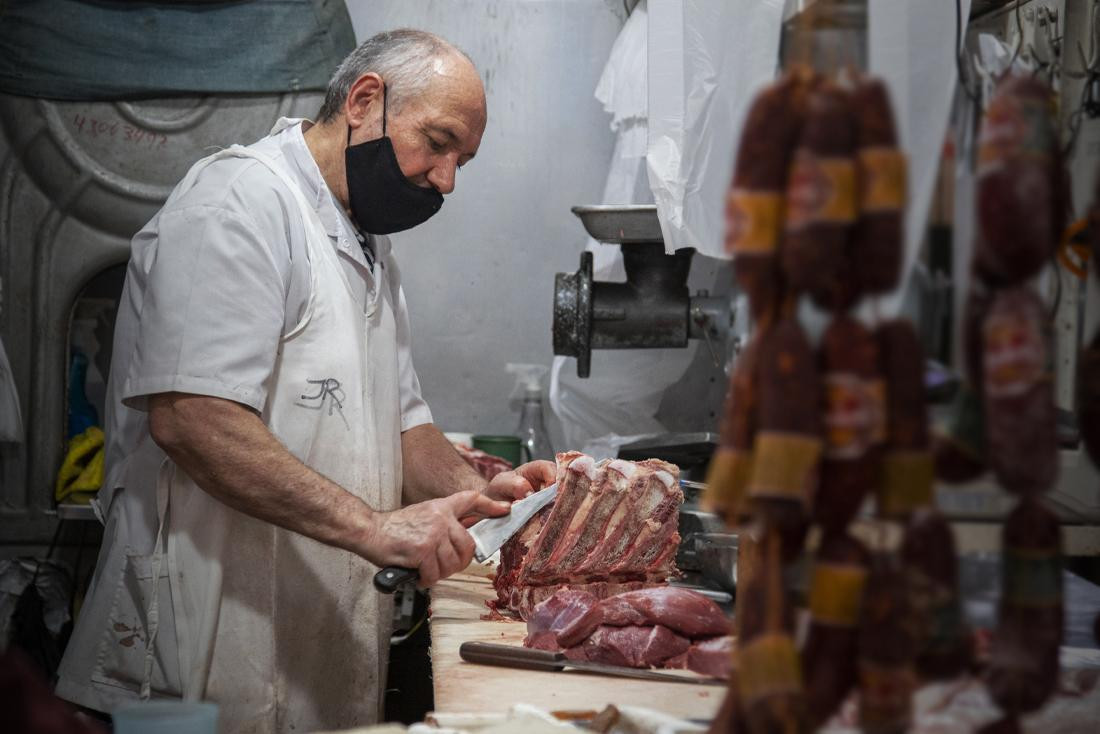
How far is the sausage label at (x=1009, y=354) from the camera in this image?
125 cm

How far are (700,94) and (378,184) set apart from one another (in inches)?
42.7

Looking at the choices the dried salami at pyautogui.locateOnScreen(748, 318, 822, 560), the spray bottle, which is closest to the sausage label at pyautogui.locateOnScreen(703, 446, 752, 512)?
the dried salami at pyautogui.locateOnScreen(748, 318, 822, 560)

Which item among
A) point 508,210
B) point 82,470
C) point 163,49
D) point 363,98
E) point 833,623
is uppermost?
point 163,49

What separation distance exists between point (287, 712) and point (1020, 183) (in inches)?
101

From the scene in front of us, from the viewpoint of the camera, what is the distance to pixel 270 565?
10.4 ft

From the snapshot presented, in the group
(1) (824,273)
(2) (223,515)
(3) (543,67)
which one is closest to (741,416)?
(1) (824,273)

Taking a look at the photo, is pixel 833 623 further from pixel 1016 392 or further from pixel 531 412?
pixel 531 412

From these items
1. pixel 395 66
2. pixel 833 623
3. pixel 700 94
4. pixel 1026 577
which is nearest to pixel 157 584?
pixel 395 66

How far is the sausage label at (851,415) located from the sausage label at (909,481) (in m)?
0.04

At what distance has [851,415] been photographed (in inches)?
48.4

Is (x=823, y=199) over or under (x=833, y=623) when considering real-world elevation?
over

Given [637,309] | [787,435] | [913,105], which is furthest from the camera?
[637,309]

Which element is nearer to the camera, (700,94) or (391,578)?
(391,578)

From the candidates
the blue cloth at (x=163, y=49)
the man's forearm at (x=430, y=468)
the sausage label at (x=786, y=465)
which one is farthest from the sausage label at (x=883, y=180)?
the blue cloth at (x=163, y=49)
